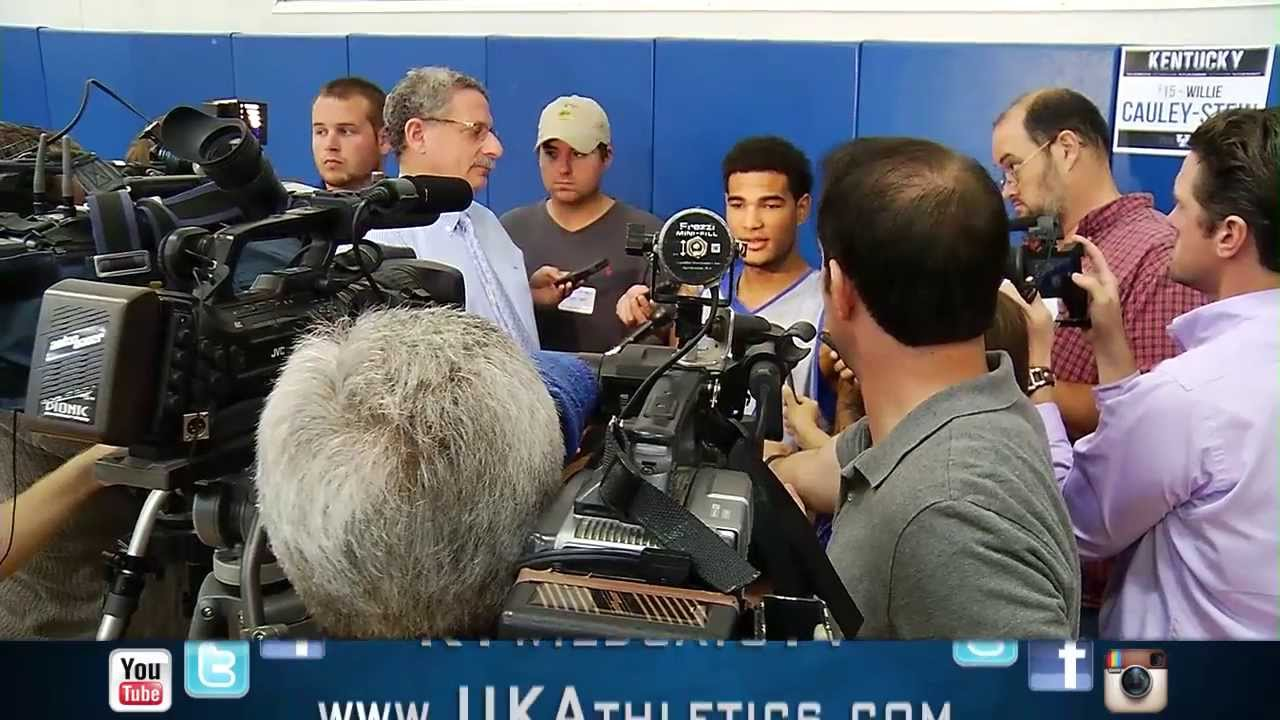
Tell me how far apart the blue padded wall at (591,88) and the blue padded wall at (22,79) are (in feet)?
1.47

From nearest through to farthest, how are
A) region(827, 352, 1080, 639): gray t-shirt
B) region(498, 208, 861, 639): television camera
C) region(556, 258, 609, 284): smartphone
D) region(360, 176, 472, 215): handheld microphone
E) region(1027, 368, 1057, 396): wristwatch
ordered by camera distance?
region(498, 208, 861, 639): television camera, region(827, 352, 1080, 639): gray t-shirt, region(360, 176, 472, 215): handheld microphone, region(1027, 368, 1057, 396): wristwatch, region(556, 258, 609, 284): smartphone

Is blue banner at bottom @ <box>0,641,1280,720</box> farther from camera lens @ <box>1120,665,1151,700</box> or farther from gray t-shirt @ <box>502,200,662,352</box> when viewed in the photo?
gray t-shirt @ <box>502,200,662,352</box>

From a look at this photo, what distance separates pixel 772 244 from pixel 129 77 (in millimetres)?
718

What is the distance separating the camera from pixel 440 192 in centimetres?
74

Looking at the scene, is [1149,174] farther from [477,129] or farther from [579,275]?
[477,129]

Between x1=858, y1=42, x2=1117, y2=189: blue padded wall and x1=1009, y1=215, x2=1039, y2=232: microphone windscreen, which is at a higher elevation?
x1=858, y1=42, x2=1117, y2=189: blue padded wall

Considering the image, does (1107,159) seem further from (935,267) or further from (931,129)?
(935,267)

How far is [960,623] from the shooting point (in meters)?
0.56

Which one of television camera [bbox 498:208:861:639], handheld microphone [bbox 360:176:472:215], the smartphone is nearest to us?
television camera [bbox 498:208:861:639]

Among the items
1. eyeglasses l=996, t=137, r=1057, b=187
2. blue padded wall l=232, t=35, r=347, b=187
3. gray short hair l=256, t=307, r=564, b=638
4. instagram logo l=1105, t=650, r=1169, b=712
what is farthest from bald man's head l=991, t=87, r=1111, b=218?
blue padded wall l=232, t=35, r=347, b=187

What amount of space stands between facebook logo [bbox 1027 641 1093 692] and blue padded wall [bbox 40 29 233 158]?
92 centimetres

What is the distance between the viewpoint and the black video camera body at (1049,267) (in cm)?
87

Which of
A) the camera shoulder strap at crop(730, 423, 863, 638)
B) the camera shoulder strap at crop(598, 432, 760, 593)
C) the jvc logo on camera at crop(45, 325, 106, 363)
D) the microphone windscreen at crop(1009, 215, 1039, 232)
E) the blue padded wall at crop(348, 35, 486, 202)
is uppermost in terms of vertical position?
the blue padded wall at crop(348, 35, 486, 202)

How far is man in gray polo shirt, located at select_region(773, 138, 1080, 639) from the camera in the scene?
575 mm
